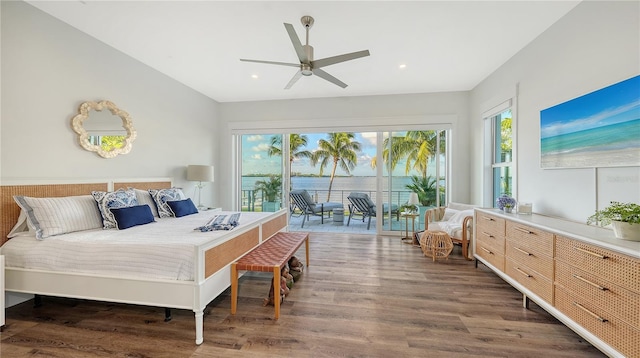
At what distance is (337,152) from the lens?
7.77m

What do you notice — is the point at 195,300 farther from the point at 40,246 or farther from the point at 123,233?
the point at 40,246

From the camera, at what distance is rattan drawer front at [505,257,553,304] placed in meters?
2.00

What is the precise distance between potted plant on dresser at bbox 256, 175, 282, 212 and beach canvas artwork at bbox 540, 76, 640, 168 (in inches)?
172

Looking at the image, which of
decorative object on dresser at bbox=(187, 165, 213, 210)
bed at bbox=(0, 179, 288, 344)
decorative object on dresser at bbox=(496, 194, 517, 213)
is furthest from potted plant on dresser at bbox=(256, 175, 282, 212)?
decorative object on dresser at bbox=(496, 194, 517, 213)

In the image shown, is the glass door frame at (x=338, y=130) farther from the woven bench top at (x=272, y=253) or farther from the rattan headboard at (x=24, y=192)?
the rattan headboard at (x=24, y=192)

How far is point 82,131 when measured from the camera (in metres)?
2.81

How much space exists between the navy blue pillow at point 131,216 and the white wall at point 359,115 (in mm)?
2717

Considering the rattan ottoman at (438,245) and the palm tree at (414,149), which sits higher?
the palm tree at (414,149)

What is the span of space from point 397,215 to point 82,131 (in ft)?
16.1

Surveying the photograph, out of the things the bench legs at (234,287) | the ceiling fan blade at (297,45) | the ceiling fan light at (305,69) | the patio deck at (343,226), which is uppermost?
the ceiling fan blade at (297,45)

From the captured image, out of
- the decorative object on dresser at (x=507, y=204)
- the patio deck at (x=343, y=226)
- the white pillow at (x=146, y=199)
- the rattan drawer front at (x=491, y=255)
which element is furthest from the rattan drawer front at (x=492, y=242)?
the white pillow at (x=146, y=199)

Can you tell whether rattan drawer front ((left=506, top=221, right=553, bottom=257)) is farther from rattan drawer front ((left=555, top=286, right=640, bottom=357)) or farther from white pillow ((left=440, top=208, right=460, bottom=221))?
white pillow ((left=440, top=208, right=460, bottom=221))

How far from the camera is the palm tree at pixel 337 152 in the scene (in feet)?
25.2

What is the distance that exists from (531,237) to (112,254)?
3.44 metres
